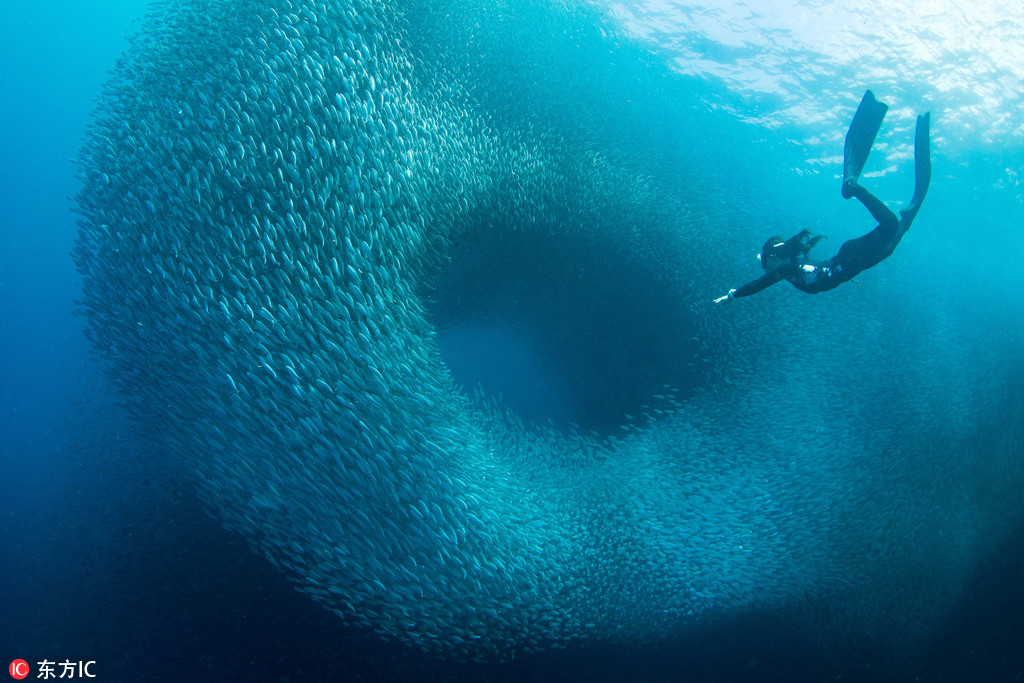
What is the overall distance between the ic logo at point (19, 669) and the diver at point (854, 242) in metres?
8.10

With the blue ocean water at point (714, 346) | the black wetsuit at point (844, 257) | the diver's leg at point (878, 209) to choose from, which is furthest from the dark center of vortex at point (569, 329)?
the diver's leg at point (878, 209)

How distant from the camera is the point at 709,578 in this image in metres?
5.78

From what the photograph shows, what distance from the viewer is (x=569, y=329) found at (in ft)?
24.0

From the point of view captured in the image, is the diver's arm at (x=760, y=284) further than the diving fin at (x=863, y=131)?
No

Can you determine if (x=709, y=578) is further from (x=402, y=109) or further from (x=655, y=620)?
(x=402, y=109)

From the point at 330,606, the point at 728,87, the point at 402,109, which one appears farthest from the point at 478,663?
the point at 728,87

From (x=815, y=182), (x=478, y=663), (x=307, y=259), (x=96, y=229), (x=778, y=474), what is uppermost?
(x=815, y=182)

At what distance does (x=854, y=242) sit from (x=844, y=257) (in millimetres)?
149

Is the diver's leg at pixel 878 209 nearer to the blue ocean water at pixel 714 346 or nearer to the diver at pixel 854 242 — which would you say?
the diver at pixel 854 242

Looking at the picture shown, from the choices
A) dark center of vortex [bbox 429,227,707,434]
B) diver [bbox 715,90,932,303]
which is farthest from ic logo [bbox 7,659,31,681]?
diver [bbox 715,90,932,303]

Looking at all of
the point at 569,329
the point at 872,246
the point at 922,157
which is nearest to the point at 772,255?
the point at 872,246

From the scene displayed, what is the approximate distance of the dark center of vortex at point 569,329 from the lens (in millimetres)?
6637

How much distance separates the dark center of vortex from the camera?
6.64m

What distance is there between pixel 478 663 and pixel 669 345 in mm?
5064
